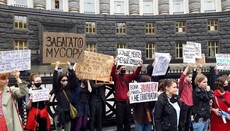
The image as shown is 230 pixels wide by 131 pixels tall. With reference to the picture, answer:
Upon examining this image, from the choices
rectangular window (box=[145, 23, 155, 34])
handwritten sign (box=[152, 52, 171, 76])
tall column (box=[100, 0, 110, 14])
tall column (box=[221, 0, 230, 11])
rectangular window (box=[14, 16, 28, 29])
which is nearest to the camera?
handwritten sign (box=[152, 52, 171, 76])

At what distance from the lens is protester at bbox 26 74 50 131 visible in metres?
5.66

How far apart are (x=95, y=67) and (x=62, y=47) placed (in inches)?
33.4

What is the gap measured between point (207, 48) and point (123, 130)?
76.0ft

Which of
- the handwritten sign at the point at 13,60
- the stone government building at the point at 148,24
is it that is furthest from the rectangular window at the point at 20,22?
the handwritten sign at the point at 13,60

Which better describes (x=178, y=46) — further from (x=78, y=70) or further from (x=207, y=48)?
(x=78, y=70)

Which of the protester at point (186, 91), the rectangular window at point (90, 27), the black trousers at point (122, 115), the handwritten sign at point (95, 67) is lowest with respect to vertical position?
the black trousers at point (122, 115)

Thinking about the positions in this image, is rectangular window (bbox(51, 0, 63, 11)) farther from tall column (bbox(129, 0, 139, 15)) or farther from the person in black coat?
the person in black coat

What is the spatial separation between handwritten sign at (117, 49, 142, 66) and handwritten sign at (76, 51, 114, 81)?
0.24 meters

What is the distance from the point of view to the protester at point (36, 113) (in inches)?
223

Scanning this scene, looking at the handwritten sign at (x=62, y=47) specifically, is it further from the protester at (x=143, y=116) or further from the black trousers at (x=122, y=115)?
the protester at (x=143, y=116)

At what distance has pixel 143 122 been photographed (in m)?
6.23

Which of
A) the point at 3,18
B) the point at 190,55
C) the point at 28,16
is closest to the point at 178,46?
→ the point at 28,16

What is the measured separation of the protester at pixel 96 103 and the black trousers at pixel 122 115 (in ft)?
1.27

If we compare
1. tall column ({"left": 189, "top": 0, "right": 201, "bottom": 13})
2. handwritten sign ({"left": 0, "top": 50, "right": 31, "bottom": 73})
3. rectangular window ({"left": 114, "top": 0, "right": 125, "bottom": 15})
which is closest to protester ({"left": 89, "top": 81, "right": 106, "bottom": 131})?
handwritten sign ({"left": 0, "top": 50, "right": 31, "bottom": 73})
